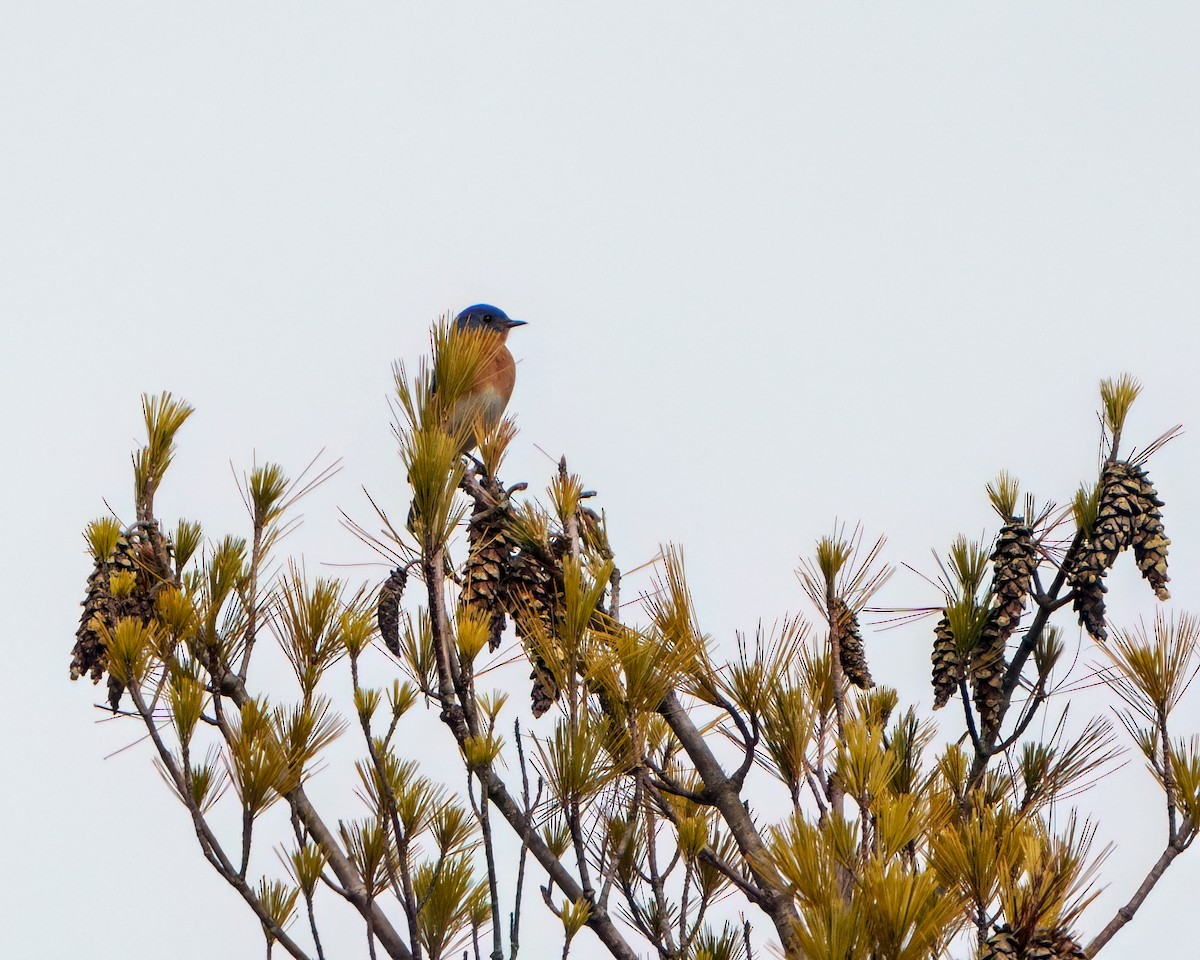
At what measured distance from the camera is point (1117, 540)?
3.02 m

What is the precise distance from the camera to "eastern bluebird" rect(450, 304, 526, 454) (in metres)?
2.56

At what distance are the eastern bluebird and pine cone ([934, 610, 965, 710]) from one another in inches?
49.5

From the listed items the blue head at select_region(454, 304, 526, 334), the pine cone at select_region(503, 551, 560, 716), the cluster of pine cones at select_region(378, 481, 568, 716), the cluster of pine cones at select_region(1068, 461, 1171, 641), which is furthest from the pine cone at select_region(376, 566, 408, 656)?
the blue head at select_region(454, 304, 526, 334)

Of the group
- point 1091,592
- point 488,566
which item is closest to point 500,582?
point 488,566

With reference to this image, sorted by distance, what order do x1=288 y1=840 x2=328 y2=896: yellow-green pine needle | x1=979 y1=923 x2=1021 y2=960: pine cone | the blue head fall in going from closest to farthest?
1. x1=979 y1=923 x2=1021 y2=960: pine cone
2. x1=288 y1=840 x2=328 y2=896: yellow-green pine needle
3. the blue head

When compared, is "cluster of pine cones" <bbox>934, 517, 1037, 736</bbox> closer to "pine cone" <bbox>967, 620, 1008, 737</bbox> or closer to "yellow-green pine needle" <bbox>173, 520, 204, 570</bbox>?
"pine cone" <bbox>967, 620, 1008, 737</bbox>

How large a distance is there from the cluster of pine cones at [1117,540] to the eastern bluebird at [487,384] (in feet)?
4.80

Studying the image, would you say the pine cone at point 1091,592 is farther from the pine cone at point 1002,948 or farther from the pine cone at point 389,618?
the pine cone at point 389,618

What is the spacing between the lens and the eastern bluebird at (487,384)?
256 centimetres

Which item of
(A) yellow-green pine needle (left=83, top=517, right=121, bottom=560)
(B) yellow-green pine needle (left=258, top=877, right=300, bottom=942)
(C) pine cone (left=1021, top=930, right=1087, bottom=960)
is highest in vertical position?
(A) yellow-green pine needle (left=83, top=517, right=121, bottom=560)

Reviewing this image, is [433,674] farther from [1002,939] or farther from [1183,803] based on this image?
[1183,803]

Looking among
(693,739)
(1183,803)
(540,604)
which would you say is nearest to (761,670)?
(693,739)

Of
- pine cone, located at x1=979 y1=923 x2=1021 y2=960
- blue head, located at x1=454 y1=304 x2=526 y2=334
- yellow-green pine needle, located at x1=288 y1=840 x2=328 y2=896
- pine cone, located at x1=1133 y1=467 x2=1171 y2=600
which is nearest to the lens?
pine cone, located at x1=979 y1=923 x2=1021 y2=960

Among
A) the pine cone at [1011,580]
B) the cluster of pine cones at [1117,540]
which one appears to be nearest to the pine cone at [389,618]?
the pine cone at [1011,580]
